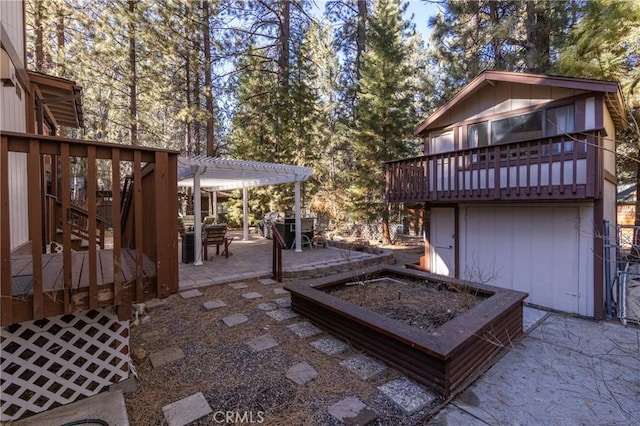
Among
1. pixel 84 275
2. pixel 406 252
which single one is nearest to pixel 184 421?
pixel 84 275

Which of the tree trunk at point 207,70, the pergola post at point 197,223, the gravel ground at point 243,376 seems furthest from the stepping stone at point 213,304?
the tree trunk at point 207,70

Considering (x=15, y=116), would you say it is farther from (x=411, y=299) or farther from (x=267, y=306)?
(x=411, y=299)

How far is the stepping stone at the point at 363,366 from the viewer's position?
9.75ft

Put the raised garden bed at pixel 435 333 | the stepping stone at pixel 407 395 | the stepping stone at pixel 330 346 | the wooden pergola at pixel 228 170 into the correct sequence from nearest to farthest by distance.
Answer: the stepping stone at pixel 407 395 → the raised garden bed at pixel 435 333 → the stepping stone at pixel 330 346 → the wooden pergola at pixel 228 170

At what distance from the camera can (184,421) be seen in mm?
2295

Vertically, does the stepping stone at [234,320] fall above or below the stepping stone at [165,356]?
above

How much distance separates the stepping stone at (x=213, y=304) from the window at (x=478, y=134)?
6.43 meters

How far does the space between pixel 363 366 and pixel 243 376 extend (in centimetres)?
120

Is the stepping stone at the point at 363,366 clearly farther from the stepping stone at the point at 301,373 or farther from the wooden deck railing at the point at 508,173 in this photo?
the wooden deck railing at the point at 508,173

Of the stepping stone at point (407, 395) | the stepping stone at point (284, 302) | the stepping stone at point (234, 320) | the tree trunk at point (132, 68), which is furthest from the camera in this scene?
the tree trunk at point (132, 68)

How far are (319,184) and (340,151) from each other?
4251 mm

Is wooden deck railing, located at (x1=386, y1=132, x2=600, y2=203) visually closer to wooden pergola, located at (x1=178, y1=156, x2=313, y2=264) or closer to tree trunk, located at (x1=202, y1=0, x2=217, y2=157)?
wooden pergola, located at (x1=178, y1=156, x2=313, y2=264)

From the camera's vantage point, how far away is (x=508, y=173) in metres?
5.63

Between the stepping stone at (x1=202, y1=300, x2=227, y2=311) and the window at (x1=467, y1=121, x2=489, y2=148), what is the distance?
21.1ft
